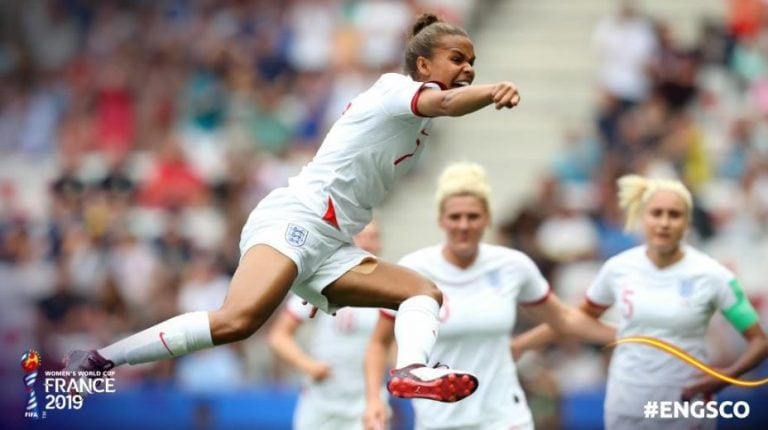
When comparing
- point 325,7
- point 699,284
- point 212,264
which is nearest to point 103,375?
point 699,284

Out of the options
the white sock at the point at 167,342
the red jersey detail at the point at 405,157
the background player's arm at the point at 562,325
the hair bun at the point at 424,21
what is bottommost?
the white sock at the point at 167,342

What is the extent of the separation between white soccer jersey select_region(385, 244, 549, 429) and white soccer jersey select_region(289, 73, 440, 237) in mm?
969

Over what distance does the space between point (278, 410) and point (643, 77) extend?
18.9 ft

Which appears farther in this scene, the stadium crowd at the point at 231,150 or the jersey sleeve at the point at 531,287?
the stadium crowd at the point at 231,150

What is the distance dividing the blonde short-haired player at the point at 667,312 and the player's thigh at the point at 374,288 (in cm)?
147

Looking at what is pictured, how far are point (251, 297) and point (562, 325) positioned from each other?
2.28 m

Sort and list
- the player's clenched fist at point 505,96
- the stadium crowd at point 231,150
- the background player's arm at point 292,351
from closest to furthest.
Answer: the player's clenched fist at point 505,96, the background player's arm at point 292,351, the stadium crowd at point 231,150

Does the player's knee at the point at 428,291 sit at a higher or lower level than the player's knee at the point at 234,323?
higher

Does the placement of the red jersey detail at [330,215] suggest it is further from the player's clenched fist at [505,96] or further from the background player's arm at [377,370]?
the player's clenched fist at [505,96]

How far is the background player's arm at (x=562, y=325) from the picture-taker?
28.8ft

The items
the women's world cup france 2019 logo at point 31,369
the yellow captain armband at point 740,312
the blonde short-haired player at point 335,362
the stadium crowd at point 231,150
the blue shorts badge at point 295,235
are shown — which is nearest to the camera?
the blue shorts badge at point 295,235

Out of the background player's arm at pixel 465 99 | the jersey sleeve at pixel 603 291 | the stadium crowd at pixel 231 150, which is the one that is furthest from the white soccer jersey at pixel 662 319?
the stadium crowd at pixel 231 150

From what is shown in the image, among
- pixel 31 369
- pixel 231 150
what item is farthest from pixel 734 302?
pixel 231 150

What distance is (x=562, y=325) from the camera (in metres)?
8.78
